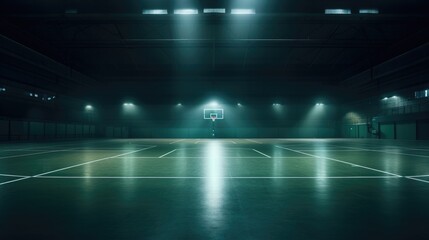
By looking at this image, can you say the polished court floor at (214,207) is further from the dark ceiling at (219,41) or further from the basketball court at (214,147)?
the dark ceiling at (219,41)

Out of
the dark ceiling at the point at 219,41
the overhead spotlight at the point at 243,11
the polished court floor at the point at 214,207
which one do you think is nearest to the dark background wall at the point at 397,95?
the dark ceiling at the point at 219,41

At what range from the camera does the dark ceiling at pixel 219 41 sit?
1592 centimetres

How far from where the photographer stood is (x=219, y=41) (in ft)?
84.9

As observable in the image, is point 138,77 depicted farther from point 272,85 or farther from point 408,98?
point 408,98

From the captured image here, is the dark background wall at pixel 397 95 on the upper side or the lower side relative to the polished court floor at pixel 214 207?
upper

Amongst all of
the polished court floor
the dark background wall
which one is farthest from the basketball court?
the dark background wall

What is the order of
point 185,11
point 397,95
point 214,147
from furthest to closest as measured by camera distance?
point 397,95 < point 214,147 < point 185,11

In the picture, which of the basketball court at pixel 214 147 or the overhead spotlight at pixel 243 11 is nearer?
the basketball court at pixel 214 147

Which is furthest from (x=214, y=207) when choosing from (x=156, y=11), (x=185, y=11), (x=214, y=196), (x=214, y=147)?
(x=214, y=147)

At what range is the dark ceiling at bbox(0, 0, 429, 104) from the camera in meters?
15.9

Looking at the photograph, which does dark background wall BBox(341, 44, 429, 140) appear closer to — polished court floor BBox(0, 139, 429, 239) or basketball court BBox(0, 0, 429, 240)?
basketball court BBox(0, 0, 429, 240)

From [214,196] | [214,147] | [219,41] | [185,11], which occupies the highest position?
[219,41]

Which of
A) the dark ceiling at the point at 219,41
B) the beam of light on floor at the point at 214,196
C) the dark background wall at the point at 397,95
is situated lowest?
the beam of light on floor at the point at 214,196

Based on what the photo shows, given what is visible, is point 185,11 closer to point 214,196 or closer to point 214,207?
point 214,196
